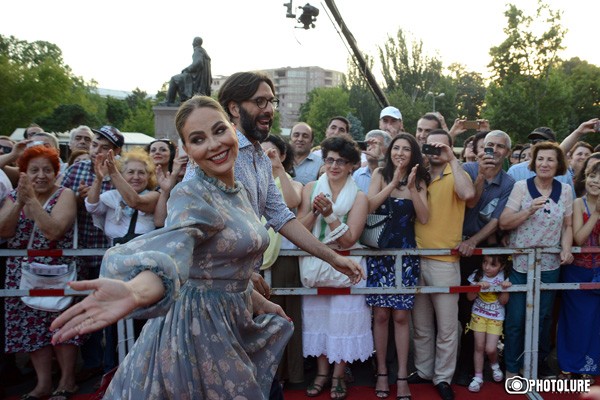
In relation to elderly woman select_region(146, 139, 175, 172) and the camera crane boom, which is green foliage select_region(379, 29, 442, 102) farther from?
elderly woman select_region(146, 139, 175, 172)

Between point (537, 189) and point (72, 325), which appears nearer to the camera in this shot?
point (72, 325)

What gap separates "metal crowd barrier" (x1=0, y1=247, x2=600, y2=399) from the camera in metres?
4.07

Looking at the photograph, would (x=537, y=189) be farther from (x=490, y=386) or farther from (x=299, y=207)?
(x=299, y=207)

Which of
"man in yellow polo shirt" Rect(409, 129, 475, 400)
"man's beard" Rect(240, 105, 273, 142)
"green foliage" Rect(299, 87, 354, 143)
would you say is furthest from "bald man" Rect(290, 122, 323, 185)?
"green foliage" Rect(299, 87, 354, 143)

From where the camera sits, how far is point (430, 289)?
4219 mm

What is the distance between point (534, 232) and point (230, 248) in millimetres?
3276

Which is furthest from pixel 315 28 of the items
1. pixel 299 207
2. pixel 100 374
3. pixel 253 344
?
pixel 253 344

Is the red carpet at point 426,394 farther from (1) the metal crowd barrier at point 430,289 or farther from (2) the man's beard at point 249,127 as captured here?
(2) the man's beard at point 249,127

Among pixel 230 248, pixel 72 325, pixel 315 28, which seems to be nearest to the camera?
pixel 72 325

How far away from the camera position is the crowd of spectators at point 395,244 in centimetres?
421

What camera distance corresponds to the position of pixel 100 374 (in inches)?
184

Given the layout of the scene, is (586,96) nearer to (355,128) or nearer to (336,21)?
(355,128)

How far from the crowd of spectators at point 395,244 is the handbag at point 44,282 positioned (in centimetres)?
9

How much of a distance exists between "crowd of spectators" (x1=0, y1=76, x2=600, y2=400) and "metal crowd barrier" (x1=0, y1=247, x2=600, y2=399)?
77 millimetres
